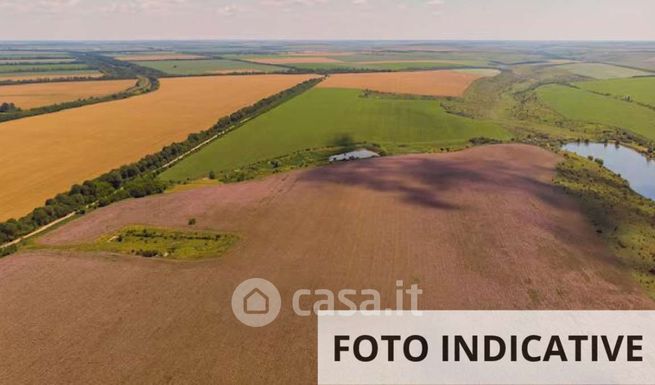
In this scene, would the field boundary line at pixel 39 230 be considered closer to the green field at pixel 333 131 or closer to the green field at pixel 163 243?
the green field at pixel 163 243

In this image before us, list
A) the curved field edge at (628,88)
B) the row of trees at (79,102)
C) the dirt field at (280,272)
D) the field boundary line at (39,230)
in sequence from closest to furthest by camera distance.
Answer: the dirt field at (280,272), the field boundary line at (39,230), the row of trees at (79,102), the curved field edge at (628,88)

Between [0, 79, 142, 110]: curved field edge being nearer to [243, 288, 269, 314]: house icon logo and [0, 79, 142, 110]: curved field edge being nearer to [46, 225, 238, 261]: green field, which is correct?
[46, 225, 238, 261]: green field

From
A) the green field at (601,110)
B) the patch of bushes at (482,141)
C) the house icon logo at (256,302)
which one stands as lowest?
the house icon logo at (256,302)

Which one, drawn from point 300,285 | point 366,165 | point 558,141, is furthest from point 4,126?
point 558,141

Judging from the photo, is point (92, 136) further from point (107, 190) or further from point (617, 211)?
point (617, 211)

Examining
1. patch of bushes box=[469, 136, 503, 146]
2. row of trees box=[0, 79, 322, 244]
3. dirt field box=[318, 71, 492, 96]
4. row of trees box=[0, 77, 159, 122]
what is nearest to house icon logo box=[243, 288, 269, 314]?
row of trees box=[0, 79, 322, 244]

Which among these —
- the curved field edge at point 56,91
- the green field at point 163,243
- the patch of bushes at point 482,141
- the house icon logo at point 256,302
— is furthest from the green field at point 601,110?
the curved field edge at point 56,91

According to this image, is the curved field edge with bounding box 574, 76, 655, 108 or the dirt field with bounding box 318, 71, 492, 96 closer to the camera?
the curved field edge with bounding box 574, 76, 655, 108
